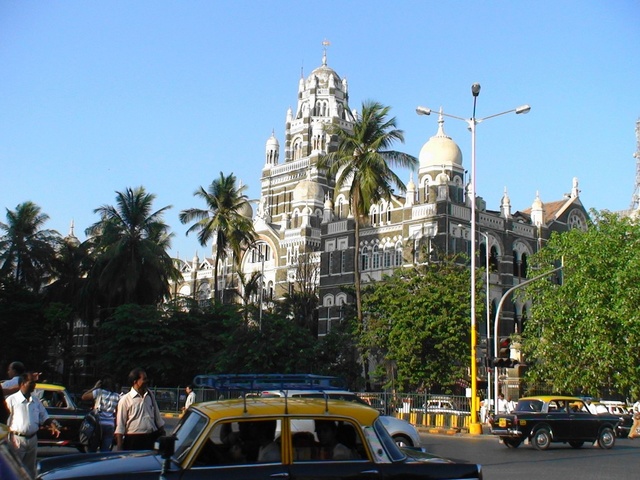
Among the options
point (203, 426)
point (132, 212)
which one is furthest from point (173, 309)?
point (203, 426)

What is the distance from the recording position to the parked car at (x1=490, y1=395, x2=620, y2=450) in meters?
20.0

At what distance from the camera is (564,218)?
54.5 metres

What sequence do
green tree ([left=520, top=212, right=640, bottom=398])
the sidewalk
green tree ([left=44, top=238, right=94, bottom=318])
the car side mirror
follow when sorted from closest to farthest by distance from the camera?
the car side mirror, the sidewalk, green tree ([left=520, top=212, right=640, bottom=398]), green tree ([left=44, top=238, right=94, bottom=318])

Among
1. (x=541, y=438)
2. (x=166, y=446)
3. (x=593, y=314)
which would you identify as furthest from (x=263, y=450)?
(x=593, y=314)

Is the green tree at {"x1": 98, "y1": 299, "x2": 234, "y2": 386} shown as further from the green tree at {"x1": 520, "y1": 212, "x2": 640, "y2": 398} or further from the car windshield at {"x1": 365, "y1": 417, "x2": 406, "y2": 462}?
the car windshield at {"x1": 365, "y1": 417, "x2": 406, "y2": 462}

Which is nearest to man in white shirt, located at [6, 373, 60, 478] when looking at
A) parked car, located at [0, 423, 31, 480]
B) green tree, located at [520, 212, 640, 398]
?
parked car, located at [0, 423, 31, 480]

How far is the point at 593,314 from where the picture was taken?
35062 mm

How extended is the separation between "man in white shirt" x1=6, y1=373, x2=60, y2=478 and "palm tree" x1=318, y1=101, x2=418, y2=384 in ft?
95.4

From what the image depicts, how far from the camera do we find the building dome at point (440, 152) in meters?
49.1

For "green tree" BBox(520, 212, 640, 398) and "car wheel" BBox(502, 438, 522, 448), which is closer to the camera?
"car wheel" BBox(502, 438, 522, 448)

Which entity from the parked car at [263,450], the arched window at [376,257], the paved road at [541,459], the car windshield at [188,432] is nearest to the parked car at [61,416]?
the paved road at [541,459]

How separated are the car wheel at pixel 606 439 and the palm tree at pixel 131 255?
3185 cm

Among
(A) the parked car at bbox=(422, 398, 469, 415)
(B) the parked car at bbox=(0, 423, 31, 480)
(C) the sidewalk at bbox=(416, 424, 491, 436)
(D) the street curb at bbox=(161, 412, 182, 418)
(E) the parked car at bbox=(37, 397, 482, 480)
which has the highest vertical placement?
(B) the parked car at bbox=(0, 423, 31, 480)

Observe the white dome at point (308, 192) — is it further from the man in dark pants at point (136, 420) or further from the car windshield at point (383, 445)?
the car windshield at point (383, 445)
